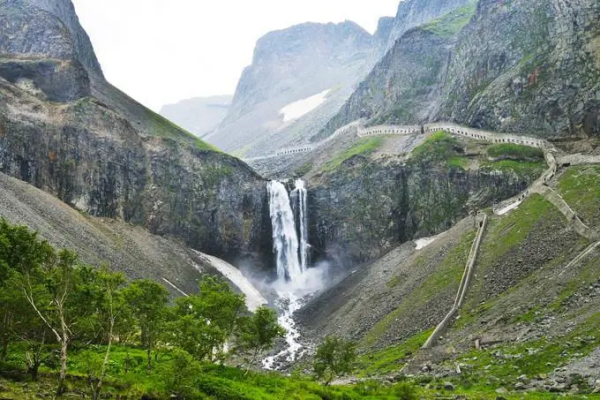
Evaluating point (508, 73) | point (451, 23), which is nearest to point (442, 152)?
point (508, 73)

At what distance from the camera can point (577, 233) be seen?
51000mm

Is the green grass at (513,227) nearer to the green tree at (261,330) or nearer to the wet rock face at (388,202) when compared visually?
the wet rock face at (388,202)

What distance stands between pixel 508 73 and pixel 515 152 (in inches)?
879

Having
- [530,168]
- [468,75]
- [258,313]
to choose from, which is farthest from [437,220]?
[258,313]

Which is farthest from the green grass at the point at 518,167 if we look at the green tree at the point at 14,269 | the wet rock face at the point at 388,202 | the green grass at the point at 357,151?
the green tree at the point at 14,269

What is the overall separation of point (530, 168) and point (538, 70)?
74.6 feet

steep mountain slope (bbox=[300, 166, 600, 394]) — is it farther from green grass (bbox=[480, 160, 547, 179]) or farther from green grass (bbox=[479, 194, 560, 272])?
green grass (bbox=[480, 160, 547, 179])

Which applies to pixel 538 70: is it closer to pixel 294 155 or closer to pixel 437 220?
pixel 437 220

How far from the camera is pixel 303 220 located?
10281cm

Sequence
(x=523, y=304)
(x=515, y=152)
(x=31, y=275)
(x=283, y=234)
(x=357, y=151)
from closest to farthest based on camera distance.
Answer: (x=31, y=275), (x=523, y=304), (x=515, y=152), (x=283, y=234), (x=357, y=151)

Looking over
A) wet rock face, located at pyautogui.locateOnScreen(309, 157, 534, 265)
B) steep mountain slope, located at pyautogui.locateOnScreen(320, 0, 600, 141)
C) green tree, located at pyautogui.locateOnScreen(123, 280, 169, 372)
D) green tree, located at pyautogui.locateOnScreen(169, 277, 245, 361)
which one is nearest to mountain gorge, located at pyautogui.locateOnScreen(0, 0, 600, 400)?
green tree, located at pyautogui.locateOnScreen(169, 277, 245, 361)

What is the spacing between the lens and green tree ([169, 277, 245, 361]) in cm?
3203

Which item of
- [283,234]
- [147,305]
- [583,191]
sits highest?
[583,191]

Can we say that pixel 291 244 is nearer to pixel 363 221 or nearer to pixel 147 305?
pixel 363 221
